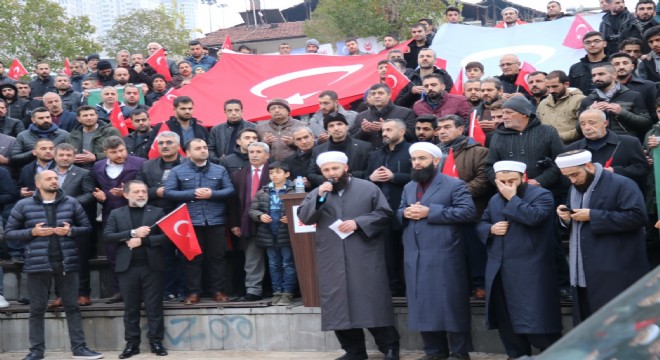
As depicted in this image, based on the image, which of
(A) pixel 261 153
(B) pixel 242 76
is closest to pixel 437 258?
(A) pixel 261 153

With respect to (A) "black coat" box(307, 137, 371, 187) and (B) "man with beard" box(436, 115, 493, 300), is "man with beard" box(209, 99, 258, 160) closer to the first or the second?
(A) "black coat" box(307, 137, 371, 187)

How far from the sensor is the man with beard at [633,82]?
10141mm

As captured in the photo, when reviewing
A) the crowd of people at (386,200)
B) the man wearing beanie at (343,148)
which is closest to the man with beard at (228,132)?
the crowd of people at (386,200)

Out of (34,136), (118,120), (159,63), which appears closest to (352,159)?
(118,120)

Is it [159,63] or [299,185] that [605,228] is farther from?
[159,63]

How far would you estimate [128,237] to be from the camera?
10703 mm

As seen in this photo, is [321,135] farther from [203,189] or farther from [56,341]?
[56,341]

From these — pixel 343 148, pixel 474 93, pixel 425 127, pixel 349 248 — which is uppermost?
pixel 474 93

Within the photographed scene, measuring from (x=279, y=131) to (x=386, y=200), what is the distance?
248cm

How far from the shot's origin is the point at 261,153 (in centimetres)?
1095

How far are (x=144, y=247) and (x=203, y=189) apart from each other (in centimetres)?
91

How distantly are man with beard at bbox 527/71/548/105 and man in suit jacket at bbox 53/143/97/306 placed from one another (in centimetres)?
529

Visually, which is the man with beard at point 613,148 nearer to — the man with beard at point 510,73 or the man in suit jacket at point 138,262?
the man with beard at point 510,73

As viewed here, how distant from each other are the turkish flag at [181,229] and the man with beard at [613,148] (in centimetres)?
432
